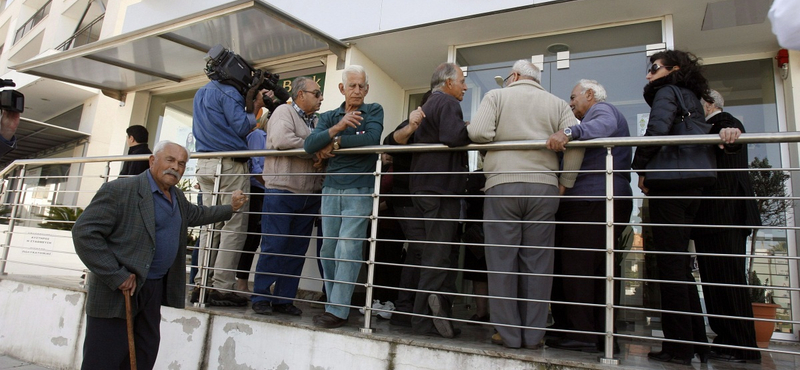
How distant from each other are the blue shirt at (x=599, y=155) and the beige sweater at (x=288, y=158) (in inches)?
77.3

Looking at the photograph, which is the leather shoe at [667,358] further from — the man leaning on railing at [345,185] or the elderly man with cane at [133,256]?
the elderly man with cane at [133,256]

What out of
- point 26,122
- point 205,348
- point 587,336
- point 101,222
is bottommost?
point 205,348

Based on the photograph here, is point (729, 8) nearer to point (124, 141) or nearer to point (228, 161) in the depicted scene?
point (228, 161)

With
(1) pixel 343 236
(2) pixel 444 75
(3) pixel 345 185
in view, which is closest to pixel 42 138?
(3) pixel 345 185

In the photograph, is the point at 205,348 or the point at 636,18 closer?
the point at 205,348

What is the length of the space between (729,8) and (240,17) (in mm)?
4782

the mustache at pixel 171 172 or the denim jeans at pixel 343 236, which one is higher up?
the mustache at pixel 171 172

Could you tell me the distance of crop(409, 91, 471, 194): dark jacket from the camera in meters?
3.20

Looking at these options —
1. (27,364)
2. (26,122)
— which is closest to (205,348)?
(27,364)

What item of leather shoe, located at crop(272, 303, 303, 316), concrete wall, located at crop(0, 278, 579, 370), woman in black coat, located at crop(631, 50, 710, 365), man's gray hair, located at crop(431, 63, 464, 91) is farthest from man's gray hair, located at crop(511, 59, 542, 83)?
leather shoe, located at crop(272, 303, 303, 316)

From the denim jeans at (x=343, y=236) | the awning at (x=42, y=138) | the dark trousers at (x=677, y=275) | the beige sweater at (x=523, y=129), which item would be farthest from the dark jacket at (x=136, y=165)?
the awning at (x=42, y=138)

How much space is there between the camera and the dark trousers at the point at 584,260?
2.99 meters

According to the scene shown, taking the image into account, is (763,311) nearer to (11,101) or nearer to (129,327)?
(129,327)

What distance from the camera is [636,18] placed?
486cm
